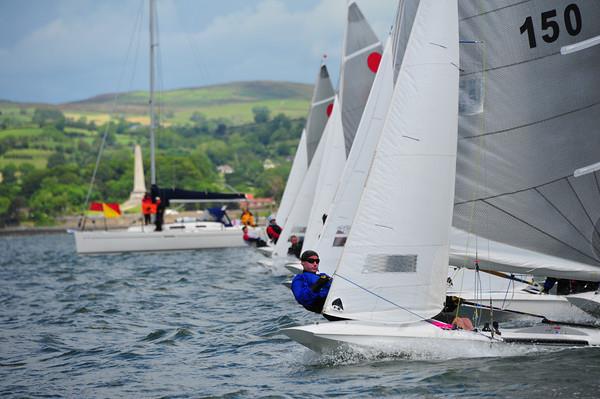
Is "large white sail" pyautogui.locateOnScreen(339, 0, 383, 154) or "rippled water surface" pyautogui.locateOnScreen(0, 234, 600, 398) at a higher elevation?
"large white sail" pyautogui.locateOnScreen(339, 0, 383, 154)

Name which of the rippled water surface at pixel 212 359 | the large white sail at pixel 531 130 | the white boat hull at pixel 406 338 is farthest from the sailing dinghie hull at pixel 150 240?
the white boat hull at pixel 406 338

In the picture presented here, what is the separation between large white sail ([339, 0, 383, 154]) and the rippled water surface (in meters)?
4.28

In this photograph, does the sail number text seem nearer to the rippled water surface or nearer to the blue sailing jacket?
the rippled water surface

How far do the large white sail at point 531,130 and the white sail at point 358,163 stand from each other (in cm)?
230

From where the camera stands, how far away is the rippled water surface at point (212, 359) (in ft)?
36.4

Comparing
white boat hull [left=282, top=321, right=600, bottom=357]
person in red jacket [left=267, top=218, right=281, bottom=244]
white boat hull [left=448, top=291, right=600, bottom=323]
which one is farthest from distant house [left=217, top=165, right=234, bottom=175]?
white boat hull [left=282, top=321, right=600, bottom=357]

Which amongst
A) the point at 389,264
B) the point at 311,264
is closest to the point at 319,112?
the point at 311,264

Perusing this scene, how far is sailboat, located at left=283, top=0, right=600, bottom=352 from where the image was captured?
12211 millimetres

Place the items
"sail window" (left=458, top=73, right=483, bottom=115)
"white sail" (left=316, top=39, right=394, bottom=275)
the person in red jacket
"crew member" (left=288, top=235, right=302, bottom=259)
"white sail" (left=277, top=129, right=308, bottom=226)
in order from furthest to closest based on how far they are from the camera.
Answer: "white sail" (left=277, top=129, right=308, bottom=226), the person in red jacket, "crew member" (left=288, top=235, right=302, bottom=259), "white sail" (left=316, top=39, right=394, bottom=275), "sail window" (left=458, top=73, right=483, bottom=115)

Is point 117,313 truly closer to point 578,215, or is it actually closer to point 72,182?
point 578,215

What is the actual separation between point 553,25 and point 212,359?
607 cm

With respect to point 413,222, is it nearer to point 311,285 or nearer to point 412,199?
point 412,199

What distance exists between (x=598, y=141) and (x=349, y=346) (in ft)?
13.7

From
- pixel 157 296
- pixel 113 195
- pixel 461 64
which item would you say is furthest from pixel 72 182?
pixel 461 64
